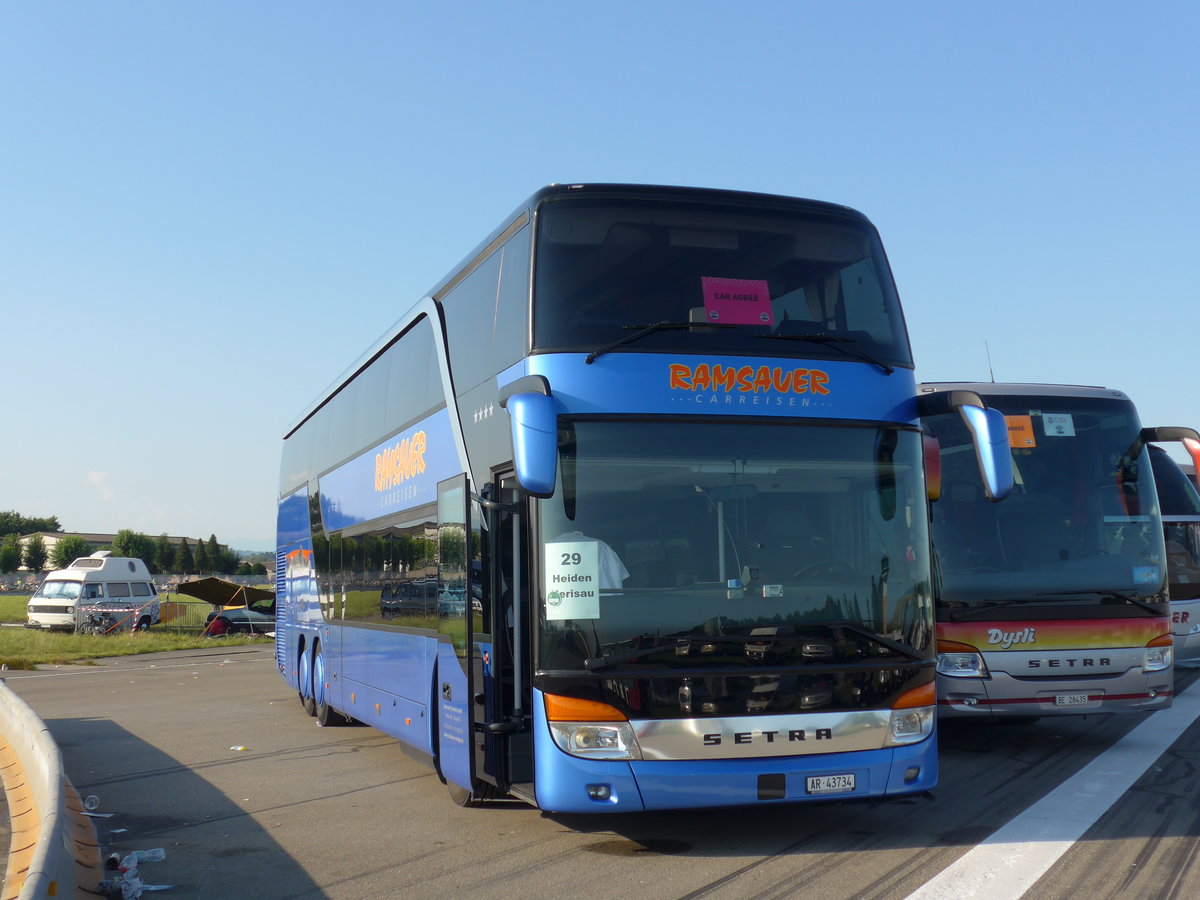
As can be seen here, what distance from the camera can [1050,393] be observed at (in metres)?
11.3

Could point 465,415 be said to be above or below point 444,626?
above

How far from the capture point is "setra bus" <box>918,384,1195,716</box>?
10180 mm

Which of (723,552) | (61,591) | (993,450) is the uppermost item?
(993,450)

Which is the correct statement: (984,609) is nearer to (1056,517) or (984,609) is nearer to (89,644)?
(1056,517)

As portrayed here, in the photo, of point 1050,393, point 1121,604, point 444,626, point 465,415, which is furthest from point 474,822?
point 1050,393

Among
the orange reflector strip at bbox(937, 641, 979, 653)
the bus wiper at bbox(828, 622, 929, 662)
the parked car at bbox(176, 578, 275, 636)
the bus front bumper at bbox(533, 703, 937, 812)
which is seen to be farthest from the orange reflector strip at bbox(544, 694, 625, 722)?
the parked car at bbox(176, 578, 275, 636)

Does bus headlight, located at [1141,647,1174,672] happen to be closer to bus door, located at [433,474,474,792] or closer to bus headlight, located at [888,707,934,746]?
bus headlight, located at [888,707,934,746]

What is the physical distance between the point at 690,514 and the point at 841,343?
1562mm

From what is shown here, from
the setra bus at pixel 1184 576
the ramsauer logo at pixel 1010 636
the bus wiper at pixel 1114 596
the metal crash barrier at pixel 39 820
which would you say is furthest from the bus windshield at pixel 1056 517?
the metal crash barrier at pixel 39 820

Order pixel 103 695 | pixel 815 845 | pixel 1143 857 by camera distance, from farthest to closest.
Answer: pixel 103 695, pixel 815 845, pixel 1143 857

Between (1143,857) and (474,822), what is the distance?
13.9 feet

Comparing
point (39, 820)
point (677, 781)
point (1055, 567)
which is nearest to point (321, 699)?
point (39, 820)

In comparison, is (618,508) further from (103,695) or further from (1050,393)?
(103,695)

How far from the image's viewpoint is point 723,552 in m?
6.96
